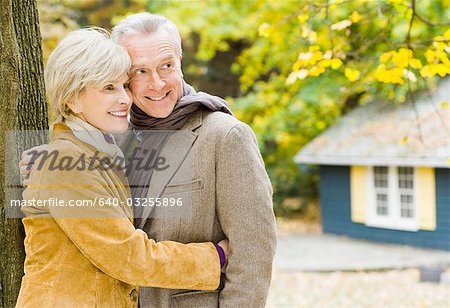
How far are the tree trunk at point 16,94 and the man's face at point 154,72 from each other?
0.68 meters

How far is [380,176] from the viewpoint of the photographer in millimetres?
15289

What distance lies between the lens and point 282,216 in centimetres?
1928

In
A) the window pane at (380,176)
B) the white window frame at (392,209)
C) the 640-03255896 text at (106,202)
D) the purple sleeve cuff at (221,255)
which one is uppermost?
the 640-03255896 text at (106,202)

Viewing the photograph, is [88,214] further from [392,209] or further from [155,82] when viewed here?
[392,209]

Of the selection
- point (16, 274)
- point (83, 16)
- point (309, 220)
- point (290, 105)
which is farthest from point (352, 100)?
point (16, 274)

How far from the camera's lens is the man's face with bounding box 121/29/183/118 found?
8.65 feet

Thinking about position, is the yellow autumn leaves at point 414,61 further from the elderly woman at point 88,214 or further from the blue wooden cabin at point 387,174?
the blue wooden cabin at point 387,174

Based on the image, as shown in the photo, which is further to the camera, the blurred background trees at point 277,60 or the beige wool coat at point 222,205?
the blurred background trees at point 277,60

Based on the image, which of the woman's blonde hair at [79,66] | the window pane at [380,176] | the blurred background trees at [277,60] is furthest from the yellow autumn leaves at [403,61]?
the window pane at [380,176]

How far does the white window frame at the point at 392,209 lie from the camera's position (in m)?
14.4

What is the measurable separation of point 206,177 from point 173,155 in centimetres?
20

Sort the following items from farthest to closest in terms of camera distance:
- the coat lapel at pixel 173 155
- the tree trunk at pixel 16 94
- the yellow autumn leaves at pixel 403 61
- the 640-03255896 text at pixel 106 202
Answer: the yellow autumn leaves at pixel 403 61 < the tree trunk at pixel 16 94 < the coat lapel at pixel 173 155 < the 640-03255896 text at pixel 106 202

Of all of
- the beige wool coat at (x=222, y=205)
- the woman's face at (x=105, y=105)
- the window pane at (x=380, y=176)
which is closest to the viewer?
the woman's face at (x=105, y=105)

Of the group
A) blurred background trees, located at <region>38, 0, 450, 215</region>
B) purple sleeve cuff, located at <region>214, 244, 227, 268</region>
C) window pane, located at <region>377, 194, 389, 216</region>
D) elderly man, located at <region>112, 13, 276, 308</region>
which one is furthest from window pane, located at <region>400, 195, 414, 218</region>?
purple sleeve cuff, located at <region>214, 244, 227, 268</region>
